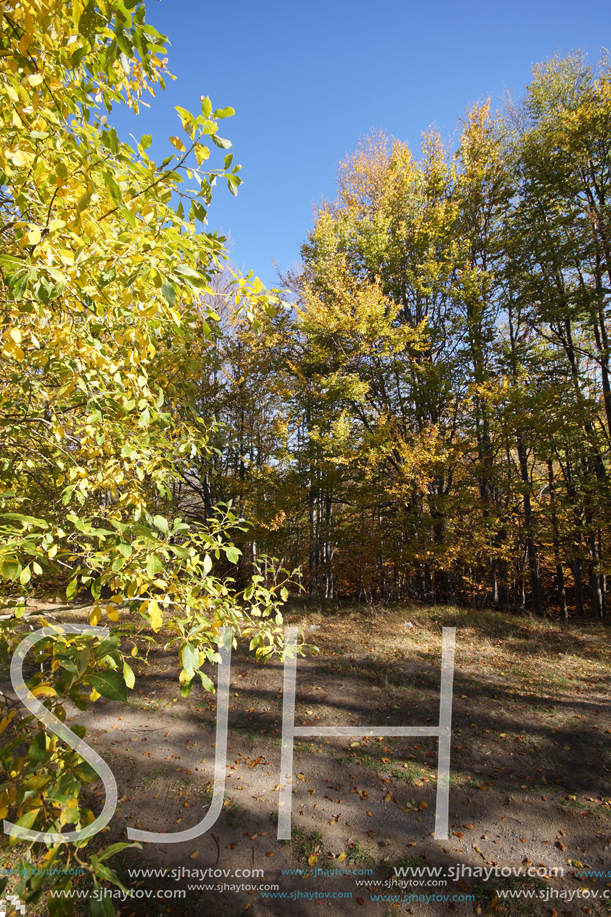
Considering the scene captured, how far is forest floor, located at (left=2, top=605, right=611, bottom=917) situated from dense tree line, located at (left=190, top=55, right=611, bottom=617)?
11.3 feet

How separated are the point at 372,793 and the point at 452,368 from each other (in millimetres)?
8720

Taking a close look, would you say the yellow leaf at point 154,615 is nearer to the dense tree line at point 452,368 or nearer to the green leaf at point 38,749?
the green leaf at point 38,749

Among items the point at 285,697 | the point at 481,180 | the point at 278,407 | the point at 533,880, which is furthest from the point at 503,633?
the point at 481,180

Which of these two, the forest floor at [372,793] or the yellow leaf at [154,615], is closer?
the yellow leaf at [154,615]

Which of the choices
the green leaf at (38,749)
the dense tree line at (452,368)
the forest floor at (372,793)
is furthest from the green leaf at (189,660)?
the dense tree line at (452,368)

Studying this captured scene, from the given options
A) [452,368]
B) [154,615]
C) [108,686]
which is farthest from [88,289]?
A: [452,368]

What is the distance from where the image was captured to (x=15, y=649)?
4.30 feet

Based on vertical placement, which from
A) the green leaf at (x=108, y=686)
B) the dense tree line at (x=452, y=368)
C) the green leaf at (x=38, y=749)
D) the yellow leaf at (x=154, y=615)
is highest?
the dense tree line at (x=452, y=368)

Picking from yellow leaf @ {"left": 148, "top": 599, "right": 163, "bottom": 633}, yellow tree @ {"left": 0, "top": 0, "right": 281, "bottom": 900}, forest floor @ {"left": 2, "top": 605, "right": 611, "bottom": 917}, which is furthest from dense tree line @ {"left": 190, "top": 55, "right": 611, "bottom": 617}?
yellow leaf @ {"left": 148, "top": 599, "right": 163, "bottom": 633}

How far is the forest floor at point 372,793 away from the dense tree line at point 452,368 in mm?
3452

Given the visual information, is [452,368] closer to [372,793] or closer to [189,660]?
[372,793]

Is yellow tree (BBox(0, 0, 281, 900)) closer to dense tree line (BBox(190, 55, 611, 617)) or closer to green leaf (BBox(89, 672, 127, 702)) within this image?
green leaf (BBox(89, 672, 127, 702))

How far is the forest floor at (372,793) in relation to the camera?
299cm

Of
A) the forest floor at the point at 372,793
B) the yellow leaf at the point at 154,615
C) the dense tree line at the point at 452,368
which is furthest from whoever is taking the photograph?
the dense tree line at the point at 452,368
